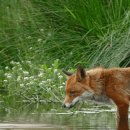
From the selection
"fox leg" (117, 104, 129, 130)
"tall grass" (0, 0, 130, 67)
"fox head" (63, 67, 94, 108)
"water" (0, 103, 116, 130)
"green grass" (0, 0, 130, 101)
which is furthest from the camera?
"tall grass" (0, 0, 130, 67)

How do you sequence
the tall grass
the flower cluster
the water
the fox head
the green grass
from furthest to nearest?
1. the tall grass
2. the green grass
3. the flower cluster
4. the fox head
5. the water

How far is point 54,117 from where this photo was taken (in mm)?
13344

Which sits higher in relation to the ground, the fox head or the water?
the fox head

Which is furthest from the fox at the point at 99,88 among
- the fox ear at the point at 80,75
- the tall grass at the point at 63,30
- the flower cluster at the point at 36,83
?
the tall grass at the point at 63,30

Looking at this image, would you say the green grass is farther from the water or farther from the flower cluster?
the water

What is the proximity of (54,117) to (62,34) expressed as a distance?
6.36 meters

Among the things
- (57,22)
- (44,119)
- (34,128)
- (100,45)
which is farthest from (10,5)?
(34,128)

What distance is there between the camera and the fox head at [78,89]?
11.8m

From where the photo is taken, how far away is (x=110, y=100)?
1183cm

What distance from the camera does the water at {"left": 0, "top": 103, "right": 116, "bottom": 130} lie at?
11.7m

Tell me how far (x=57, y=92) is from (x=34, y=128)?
16.9 ft

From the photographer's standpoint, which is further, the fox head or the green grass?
the green grass

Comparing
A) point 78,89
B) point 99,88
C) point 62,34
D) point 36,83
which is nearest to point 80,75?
point 78,89

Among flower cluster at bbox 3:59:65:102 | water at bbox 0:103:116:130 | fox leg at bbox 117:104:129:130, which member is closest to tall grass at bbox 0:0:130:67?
flower cluster at bbox 3:59:65:102
